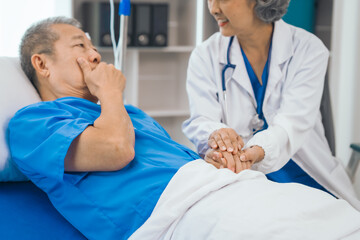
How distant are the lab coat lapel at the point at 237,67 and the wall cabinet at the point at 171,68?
1.32 meters

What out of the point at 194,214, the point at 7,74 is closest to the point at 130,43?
the point at 7,74

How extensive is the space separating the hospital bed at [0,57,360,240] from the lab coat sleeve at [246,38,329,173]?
2.27 ft

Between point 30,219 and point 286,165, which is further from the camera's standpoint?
point 286,165

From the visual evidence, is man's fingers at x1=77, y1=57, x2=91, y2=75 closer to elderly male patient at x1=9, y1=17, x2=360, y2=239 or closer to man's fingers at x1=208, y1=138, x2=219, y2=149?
elderly male patient at x1=9, y1=17, x2=360, y2=239

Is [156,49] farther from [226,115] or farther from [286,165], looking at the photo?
[286,165]

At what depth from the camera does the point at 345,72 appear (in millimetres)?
3371

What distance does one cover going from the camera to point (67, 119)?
1.36 m

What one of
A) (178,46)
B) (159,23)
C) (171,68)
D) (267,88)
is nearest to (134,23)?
(159,23)

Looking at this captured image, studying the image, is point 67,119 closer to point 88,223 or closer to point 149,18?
point 88,223

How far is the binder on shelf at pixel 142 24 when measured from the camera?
3.15 m

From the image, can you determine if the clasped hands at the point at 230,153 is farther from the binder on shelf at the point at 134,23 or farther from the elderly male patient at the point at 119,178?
the binder on shelf at the point at 134,23

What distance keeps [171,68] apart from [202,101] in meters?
1.79

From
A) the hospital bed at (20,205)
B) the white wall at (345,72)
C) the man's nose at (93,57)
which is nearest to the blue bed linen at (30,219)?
the hospital bed at (20,205)

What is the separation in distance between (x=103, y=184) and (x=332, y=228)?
1.92 feet
